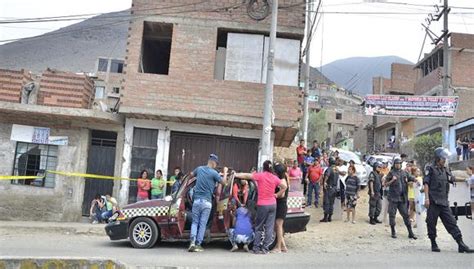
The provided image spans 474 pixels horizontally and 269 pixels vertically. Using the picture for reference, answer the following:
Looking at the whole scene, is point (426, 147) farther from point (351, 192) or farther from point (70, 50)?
point (70, 50)

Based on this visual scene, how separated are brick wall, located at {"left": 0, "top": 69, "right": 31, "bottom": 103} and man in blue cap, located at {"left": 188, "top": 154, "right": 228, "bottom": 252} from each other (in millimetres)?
8065

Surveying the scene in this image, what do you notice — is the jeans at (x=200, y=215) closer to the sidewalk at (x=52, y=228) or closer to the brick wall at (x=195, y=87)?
the sidewalk at (x=52, y=228)

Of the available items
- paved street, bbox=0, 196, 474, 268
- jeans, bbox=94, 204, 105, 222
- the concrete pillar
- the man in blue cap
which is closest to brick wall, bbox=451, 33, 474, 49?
paved street, bbox=0, 196, 474, 268

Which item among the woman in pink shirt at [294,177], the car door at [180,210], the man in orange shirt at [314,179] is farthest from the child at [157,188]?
the man in orange shirt at [314,179]

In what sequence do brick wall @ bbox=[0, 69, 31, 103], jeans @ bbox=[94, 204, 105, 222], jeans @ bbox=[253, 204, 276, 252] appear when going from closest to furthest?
1. jeans @ bbox=[253, 204, 276, 252]
2. jeans @ bbox=[94, 204, 105, 222]
3. brick wall @ bbox=[0, 69, 31, 103]

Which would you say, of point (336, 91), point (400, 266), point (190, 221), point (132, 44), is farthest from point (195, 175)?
point (336, 91)

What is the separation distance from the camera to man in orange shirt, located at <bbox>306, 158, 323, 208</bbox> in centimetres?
1421

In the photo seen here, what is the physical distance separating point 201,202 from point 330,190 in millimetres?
5074

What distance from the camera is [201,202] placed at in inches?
340

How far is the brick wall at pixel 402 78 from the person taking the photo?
161 ft

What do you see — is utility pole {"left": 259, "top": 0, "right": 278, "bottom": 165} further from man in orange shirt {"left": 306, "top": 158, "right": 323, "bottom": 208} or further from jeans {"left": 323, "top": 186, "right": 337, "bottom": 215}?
man in orange shirt {"left": 306, "top": 158, "right": 323, "bottom": 208}

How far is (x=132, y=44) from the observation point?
46.9ft

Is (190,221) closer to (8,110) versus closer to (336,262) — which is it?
(336,262)

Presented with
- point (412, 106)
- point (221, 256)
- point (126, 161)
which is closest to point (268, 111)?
point (221, 256)
